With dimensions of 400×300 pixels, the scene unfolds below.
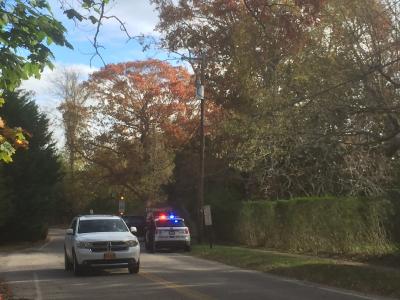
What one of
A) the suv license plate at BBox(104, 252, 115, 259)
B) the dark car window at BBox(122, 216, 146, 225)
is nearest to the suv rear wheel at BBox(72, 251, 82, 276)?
the suv license plate at BBox(104, 252, 115, 259)

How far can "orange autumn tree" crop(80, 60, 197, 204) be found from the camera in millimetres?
52594

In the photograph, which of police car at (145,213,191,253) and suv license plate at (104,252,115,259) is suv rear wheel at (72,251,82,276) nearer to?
suv license plate at (104,252,115,259)

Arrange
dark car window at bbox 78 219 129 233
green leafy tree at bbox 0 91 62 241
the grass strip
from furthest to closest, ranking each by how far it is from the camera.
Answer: green leafy tree at bbox 0 91 62 241
dark car window at bbox 78 219 129 233
the grass strip

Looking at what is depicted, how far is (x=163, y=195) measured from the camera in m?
53.7

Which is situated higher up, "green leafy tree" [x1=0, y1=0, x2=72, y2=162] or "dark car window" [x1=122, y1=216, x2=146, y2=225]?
"dark car window" [x1=122, y1=216, x2=146, y2=225]

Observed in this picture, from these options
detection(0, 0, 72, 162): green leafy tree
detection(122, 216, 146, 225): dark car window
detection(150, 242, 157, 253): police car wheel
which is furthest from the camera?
detection(122, 216, 146, 225): dark car window

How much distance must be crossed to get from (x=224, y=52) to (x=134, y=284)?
18.5 meters

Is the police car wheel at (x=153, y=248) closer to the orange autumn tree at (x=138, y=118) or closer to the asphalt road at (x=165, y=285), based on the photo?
the asphalt road at (x=165, y=285)

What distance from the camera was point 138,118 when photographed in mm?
54812

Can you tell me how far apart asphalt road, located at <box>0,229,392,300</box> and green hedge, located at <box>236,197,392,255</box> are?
467cm

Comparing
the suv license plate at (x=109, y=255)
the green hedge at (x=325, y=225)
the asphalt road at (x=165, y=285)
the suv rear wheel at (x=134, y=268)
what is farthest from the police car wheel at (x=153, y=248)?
the suv license plate at (x=109, y=255)

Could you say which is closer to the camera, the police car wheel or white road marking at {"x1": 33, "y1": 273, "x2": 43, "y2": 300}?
white road marking at {"x1": 33, "y1": 273, "x2": 43, "y2": 300}

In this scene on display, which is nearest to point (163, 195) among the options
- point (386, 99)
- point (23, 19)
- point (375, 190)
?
point (375, 190)

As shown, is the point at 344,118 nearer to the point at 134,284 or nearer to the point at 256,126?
the point at 256,126
